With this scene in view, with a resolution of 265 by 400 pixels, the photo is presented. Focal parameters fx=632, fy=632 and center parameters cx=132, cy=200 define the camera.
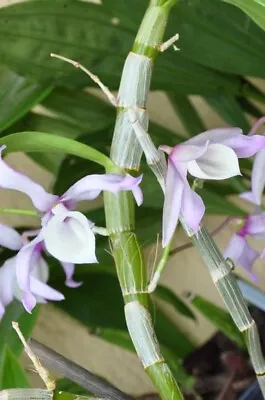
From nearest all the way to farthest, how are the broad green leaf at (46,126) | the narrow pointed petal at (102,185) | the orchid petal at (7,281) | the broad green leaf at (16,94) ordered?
the narrow pointed petal at (102,185), the orchid petal at (7,281), the broad green leaf at (16,94), the broad green leaf at (46,126)

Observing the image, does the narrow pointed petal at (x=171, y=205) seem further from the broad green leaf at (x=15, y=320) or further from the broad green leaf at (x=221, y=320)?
the broad green leaf at (x=221, y=320)

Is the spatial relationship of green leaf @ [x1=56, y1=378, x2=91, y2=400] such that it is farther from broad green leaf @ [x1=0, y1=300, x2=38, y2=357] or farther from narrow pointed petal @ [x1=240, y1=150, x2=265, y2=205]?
narrow pointed petal @ [x1=240, y1=150, x2=265, y2=205]

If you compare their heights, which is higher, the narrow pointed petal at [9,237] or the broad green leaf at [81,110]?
the broad green leaf at [81,110]

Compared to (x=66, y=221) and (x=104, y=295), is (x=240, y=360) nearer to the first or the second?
(x=104, y=295)

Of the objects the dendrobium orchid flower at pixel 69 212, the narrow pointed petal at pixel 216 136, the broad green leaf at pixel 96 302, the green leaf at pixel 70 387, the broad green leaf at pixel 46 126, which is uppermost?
the narrow pointed petal at pixel 216 136

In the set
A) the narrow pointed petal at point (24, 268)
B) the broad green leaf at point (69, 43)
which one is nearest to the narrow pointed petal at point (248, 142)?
the narrow pointed petal at point (24, 268)

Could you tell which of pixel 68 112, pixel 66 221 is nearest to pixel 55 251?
pixel 66 221

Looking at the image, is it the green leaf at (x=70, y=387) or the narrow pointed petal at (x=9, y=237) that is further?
the green leaf at (x=70, y=387)
